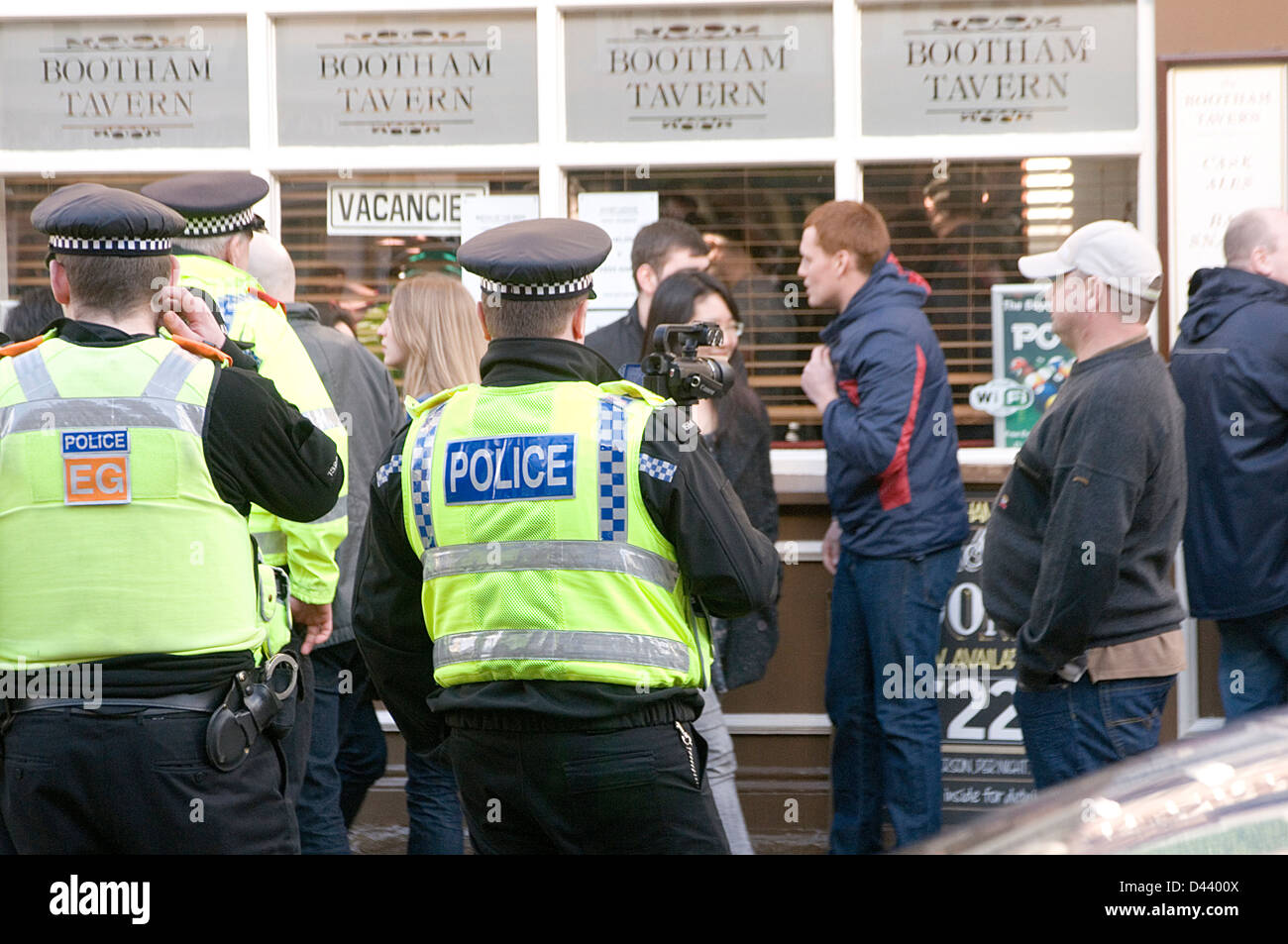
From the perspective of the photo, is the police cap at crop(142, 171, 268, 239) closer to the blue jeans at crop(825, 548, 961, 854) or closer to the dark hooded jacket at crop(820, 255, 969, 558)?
the dark hooded jacket at crop(820, 255, 969, 558)

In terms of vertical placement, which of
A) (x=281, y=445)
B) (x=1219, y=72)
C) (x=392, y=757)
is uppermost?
(x=1219, y=72)

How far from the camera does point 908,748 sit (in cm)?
540

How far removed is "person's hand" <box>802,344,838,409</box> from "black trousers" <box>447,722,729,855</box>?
104 inches

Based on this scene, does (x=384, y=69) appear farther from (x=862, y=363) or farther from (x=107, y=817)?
(x=107, y=817)

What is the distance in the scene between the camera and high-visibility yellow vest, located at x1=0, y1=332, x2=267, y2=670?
3084 mm

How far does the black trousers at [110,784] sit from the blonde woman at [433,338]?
2.37 meters

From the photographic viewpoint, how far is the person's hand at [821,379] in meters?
5.49

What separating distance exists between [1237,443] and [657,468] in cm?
315

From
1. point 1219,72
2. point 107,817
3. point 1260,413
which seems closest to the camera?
point 107,817

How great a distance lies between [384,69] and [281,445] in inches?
151

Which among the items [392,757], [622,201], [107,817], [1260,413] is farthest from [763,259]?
[107,817]

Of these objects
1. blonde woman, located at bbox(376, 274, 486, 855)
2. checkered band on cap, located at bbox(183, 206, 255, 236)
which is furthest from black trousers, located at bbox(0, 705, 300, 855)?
blonde woman, located at bbox(376, 274, 486, 855)

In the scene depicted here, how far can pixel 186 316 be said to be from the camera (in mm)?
3350

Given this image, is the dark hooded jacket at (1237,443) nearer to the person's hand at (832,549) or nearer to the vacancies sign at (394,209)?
the person's hand at (832,549)
